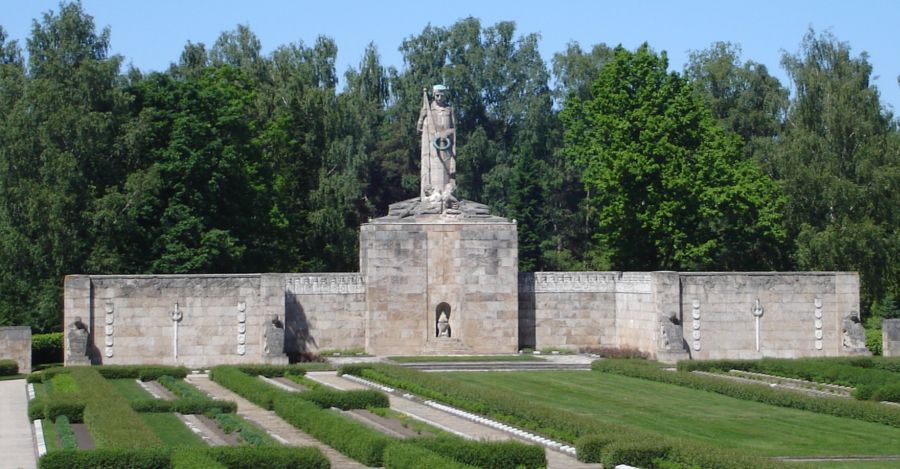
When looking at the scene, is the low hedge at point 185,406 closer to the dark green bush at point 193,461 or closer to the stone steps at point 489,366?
the dark green bush at point 193,461

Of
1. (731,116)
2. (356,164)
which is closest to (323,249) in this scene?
(356,164)

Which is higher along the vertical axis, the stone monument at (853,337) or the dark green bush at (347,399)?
the stone monument at (853,337)

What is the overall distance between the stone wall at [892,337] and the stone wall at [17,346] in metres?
24.9

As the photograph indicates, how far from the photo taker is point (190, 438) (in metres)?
24.9

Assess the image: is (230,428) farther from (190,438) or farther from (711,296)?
(711,296)

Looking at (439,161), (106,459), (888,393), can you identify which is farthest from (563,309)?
(106,459)

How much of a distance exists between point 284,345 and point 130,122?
38.0ft

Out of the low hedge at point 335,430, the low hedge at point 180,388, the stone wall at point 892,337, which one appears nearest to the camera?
the low hedge at point 335,430

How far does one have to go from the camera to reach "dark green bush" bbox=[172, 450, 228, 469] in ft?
64.9

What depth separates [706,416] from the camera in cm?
2836

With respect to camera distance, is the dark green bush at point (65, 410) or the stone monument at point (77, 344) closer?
the dark green bush at point (65, 410)

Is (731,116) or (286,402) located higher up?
(731,116)

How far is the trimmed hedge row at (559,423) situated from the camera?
20.6 meters

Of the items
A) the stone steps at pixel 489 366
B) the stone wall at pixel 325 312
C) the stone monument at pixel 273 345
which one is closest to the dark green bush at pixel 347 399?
the stone steps at pixel 489 366
